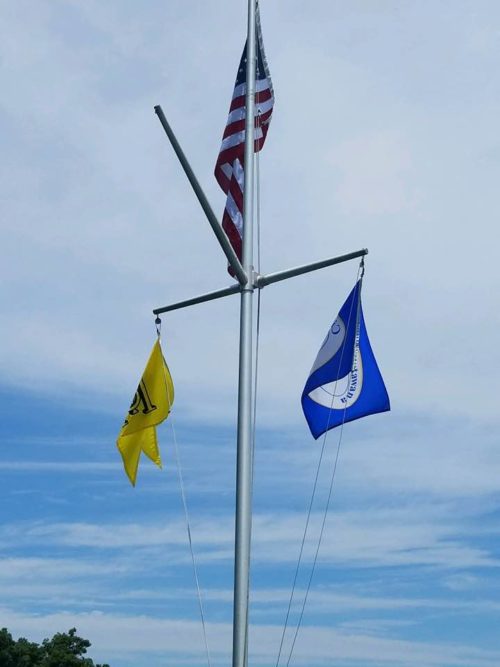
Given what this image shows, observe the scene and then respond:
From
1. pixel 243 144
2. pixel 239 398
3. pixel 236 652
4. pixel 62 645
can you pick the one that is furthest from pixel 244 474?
pixel 62 645

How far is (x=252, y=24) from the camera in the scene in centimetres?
1480

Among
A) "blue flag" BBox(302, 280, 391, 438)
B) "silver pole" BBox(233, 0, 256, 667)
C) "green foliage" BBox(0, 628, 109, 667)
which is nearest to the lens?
"silver pole" BBox(233, 0, 256, 667)

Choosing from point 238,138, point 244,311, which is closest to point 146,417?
point 244,311

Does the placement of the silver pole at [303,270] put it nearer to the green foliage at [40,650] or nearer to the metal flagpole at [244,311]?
the metal flagpole at [244,311]

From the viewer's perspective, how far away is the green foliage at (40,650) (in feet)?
270

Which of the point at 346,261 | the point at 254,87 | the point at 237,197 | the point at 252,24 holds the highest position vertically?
the point at 252,24

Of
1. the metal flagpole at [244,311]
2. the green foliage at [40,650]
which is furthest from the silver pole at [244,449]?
the green foliage at [40,650]

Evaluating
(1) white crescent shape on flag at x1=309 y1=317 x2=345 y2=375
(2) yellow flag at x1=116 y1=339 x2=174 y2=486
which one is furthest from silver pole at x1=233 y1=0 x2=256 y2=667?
(2) yellow flag at x1=116 y1=339 x2=174 y2=486

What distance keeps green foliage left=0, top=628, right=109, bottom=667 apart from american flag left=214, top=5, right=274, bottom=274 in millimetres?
74128

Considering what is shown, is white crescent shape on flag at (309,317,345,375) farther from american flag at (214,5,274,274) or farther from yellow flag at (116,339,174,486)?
yellow flag at (116,339,174,486)

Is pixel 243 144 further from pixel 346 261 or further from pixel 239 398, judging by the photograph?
pixel 239 398

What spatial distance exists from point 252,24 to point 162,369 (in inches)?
Result: 204

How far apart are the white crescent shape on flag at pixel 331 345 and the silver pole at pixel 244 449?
5.18 feet

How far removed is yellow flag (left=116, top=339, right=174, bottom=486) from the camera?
14297mm
